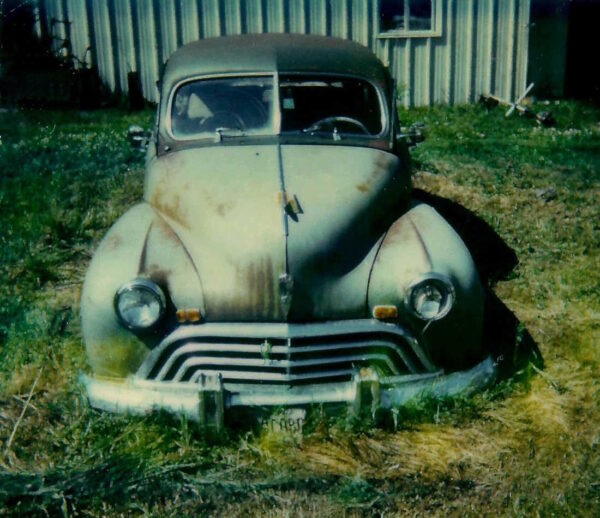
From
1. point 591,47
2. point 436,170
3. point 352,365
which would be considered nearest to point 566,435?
point 352,365

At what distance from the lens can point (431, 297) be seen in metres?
3.10

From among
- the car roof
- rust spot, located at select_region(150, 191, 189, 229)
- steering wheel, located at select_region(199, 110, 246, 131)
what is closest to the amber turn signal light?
rust spot, located at select_region(150, 191, 189, 229)

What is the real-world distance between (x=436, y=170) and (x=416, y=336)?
4250 millimetres

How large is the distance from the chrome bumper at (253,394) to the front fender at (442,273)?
0.13 meters

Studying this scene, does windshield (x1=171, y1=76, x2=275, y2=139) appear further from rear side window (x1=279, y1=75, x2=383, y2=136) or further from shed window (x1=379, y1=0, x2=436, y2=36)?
shed window (x1=379, y1=0, x2=436, y2=36)

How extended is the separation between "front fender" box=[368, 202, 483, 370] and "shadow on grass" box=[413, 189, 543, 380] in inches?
23.1

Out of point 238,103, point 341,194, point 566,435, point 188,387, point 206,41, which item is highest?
point 206,41

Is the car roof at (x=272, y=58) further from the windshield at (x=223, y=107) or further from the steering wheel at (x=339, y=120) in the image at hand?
the steering wheel at (x=339, y=120)

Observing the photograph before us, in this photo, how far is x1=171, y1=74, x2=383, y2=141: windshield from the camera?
158 inches

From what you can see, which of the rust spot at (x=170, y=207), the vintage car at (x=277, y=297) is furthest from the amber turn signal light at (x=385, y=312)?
the rust spot at (x=170, y=207)

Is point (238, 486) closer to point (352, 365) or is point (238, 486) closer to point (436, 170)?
point (352, 365)

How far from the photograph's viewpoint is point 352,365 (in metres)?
3.03

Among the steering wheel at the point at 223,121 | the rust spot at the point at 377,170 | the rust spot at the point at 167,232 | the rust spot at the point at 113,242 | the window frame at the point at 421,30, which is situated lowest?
the rust spot at the point at 113,242

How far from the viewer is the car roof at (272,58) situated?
4242 mm
